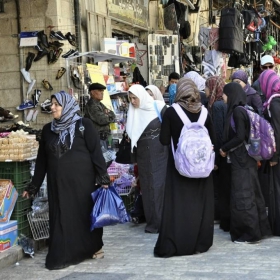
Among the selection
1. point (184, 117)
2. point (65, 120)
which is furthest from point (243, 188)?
point (65, 120)

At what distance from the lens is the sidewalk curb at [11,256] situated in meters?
5.54

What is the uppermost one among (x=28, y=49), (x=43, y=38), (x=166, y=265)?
(x=43, y=38)

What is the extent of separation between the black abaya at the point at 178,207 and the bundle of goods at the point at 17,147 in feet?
4.58

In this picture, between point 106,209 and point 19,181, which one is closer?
point 106,209

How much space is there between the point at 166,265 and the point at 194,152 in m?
1.09

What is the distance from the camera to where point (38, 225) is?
6.10 m

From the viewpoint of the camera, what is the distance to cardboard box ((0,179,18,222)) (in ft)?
18.7

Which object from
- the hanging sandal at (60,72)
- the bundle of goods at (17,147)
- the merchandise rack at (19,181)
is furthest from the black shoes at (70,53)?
the merchandise rack at (19,181)

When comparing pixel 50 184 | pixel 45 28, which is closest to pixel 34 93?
pixel 45 28

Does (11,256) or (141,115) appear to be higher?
(141,115)

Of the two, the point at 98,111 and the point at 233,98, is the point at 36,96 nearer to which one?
the point at 98,111

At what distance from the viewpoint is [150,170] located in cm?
684

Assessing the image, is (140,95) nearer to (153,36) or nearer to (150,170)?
(150,170)

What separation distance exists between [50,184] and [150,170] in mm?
1639
